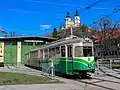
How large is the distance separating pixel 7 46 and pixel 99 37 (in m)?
25.0

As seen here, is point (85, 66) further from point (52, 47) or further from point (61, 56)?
point (52, 47)

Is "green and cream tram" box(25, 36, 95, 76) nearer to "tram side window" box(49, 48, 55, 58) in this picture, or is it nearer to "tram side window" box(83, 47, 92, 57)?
"tram side window" box(83, 47, 92, 57)

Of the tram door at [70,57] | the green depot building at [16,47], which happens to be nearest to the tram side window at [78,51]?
the tram door at [70,57]

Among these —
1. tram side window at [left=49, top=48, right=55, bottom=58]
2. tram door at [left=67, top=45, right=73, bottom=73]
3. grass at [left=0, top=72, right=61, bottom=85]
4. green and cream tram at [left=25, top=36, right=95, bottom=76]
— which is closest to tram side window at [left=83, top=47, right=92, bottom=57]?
green and cream tram at [left=25, top=36, right=95, bottom=76]

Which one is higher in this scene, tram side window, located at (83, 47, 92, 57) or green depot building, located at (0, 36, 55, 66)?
green depot building, located at (0, 36, 55, 66)

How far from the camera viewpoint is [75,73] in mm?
23922

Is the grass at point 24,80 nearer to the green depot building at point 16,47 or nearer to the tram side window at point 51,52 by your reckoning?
the tram side window at point 51,52

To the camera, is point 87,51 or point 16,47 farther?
point 16,47

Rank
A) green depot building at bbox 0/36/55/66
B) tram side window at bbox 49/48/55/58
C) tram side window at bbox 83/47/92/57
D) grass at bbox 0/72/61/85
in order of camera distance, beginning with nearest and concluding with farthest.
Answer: grass at bbox 0/72/61/85 → tram side window at bbox 83/47/92/57 → tram side window at bbox 49/48/55/58 → green depot building at bbox 0/36/55/66

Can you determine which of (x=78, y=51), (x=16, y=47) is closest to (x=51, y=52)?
(x=78, y=51)

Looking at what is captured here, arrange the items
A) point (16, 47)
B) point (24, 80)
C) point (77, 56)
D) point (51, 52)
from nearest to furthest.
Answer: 1. point (24, 80)
2. point (77, 56)
3. point (51, 52)
4. point (16, 47)

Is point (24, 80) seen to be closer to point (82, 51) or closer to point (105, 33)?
point (82, 51)

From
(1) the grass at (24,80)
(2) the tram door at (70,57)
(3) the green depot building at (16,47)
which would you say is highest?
(3) the green depot building at (16,47)

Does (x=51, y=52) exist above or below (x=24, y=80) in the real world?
above
